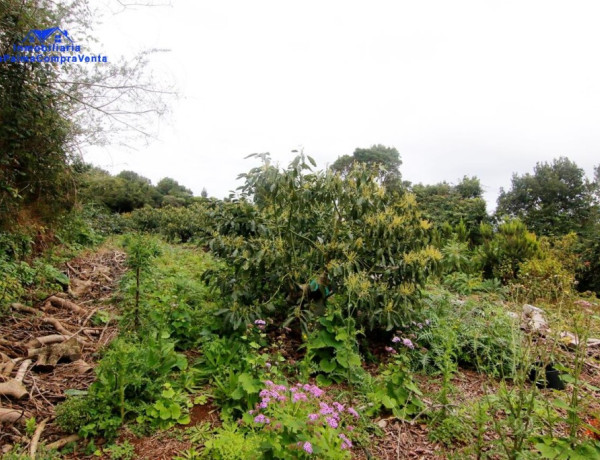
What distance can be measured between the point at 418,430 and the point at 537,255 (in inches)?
225

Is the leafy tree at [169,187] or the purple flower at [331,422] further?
the leafy tree at [169,187]

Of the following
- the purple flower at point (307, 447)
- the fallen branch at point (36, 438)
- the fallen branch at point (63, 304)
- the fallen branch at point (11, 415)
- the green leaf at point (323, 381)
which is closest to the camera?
the purple flower at point (307, 447)

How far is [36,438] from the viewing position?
150cm

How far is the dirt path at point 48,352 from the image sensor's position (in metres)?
1.66

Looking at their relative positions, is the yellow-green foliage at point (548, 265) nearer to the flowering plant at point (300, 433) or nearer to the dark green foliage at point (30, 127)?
the flowering plant at point (300, 433)

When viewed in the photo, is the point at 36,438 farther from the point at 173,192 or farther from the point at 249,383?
the point at 173,192

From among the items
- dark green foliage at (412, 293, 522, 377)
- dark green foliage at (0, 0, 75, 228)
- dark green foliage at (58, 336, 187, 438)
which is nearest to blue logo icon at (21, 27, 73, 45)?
dark green foliage at (0, 0, 75, 228)

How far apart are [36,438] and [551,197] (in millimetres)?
20849

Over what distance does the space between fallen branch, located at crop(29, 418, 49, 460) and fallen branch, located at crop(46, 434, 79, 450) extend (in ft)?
0.18

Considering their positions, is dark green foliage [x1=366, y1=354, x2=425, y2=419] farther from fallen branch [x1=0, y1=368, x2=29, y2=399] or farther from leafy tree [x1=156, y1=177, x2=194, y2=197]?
leafy tree [x1=156, y1=177, x2=194, y2=197]

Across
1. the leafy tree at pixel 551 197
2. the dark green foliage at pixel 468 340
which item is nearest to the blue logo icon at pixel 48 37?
the dark green foliage at pixel 468 340

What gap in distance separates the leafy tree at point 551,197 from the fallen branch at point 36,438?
57.2 ft

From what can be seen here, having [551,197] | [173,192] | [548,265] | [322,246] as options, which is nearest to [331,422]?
[322,246]

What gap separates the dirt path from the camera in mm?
1656
